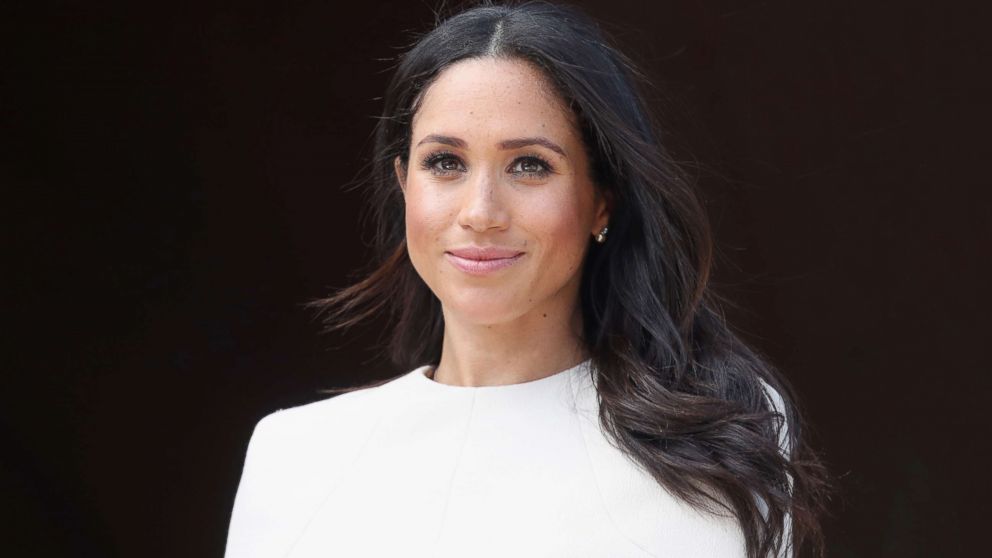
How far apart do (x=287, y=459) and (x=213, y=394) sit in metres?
1.67

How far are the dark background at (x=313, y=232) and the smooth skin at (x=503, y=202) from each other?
1.05m

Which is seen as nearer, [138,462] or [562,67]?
[562,67]

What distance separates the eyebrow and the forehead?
17 millimetres

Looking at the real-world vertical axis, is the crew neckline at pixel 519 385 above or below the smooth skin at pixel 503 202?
below

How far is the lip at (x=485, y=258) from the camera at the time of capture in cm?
306

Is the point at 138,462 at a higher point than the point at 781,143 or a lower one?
lower

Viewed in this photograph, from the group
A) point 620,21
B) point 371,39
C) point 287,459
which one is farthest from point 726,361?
point 371,39

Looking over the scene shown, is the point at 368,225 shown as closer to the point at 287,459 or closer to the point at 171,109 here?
the point at 171,109

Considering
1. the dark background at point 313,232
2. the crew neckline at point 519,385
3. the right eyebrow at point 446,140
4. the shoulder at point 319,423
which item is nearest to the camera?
the right eyebrow at point 446,140

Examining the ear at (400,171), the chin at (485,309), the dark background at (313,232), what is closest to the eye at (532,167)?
the chin at (485,309)

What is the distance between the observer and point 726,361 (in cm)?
322

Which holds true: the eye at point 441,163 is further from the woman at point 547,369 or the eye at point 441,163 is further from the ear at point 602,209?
the ear at point 602,209

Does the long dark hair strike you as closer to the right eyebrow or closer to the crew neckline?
the crew neckline

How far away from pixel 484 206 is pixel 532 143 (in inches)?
5.9
